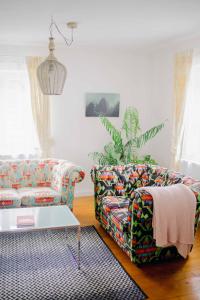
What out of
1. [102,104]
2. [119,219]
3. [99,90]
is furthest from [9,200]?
[99,90]

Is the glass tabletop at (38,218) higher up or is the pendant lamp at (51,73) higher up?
the pendant lamp at (51,73)

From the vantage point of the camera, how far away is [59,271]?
3.11 meters

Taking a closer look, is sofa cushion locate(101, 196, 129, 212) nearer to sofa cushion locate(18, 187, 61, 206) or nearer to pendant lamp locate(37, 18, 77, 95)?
sofa cushion locate(18, 187, 61, 206)

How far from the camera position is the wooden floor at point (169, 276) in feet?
9.12

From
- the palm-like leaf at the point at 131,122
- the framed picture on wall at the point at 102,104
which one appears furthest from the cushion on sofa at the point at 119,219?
the framed picture on wall at the point at 102,104

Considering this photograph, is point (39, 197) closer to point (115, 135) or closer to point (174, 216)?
point (115, 135)

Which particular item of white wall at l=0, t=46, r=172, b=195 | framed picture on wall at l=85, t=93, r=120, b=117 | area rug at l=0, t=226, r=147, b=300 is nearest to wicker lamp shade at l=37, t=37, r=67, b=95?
area rug at l=0, t=226, r=147, b=300

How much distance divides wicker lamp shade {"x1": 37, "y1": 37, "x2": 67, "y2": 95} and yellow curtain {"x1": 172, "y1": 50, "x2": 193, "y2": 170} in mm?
2340

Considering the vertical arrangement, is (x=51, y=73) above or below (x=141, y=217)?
above

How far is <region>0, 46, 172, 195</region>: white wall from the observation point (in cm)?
555

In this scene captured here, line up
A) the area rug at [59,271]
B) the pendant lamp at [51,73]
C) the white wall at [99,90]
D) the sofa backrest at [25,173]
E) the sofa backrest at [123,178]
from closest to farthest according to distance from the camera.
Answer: the area rug at [59,271]
the pendant lamp at [51,73]
the sofa backrest at [123,178]
the sofa backrest at [25,173]
the white wall at [99,90]

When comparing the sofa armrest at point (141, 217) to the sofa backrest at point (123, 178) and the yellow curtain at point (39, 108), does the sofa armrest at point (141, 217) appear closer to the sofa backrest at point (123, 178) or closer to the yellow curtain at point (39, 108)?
the sofa backrest at point (123, 178)

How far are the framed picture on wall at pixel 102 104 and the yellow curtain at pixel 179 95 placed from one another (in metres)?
1.19

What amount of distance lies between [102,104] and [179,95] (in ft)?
4.68
